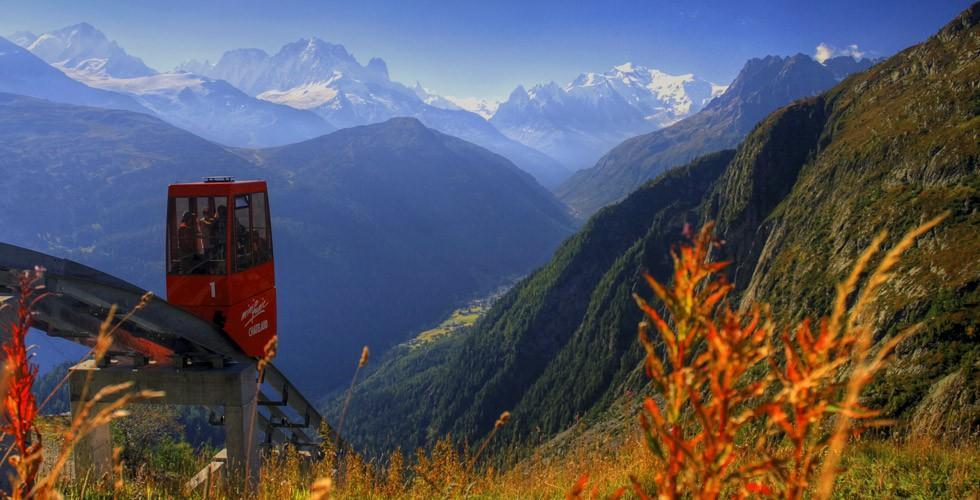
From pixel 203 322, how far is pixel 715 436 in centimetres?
1406

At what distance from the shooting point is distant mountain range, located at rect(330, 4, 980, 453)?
38.0 meters

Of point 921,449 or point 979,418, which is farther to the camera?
point 979,418

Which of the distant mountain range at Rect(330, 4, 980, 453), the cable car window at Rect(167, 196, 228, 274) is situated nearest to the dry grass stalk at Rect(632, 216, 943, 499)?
the distant mountain range at Rect(330, 4, 980, 453)

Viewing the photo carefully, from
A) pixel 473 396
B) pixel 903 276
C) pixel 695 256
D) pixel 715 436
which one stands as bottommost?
pixel 473 396

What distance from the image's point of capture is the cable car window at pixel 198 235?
49.2 feet

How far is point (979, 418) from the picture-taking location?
79.4 ft

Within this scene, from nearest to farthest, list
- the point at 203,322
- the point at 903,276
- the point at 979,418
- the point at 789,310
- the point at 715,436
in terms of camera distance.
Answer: the point at 715,436
the point at 203,322
the point at 979,418
the point at 903,276
the point at 789,310

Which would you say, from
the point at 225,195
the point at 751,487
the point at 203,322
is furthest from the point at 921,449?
the point at 225,195

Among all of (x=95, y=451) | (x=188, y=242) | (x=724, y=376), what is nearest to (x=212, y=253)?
(x=188, y=242)

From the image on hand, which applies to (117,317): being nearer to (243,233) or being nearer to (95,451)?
(95,451)

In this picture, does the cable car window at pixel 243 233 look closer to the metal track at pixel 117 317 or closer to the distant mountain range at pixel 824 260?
the metal track at pixel 117 317

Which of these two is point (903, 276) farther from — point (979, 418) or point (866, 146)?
point (866, 146)

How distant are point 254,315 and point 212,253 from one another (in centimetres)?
204

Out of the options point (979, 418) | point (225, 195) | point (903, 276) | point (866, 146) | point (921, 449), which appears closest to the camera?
point (921, 449)
